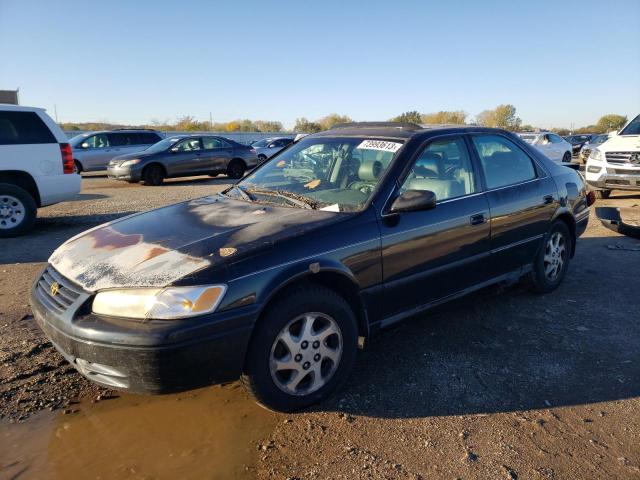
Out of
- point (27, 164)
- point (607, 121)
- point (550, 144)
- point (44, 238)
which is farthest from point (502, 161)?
point (607, 121)

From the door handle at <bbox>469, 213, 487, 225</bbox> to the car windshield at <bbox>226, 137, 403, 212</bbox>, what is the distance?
0.79 meters

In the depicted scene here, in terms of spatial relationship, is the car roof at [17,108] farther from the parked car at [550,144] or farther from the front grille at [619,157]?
the parked car at [550,144]

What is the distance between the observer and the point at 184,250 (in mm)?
2787

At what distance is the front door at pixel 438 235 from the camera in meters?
3.29

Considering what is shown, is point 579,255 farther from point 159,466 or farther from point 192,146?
point 192,146

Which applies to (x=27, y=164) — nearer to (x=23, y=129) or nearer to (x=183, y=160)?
(x=23, y=129)

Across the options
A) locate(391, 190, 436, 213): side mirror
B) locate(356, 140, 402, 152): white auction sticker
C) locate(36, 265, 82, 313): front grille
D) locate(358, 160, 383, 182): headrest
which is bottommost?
locate(36, 265, 82, 313): front grille

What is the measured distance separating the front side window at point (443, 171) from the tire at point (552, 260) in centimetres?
127

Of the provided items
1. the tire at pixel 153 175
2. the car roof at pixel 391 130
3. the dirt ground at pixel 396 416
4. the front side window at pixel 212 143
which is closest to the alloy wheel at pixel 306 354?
the dirt ground at pixel 396 416

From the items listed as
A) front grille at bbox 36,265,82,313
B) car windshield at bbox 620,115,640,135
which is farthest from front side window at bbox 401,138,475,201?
car windshield at bbox 620,115,640,135

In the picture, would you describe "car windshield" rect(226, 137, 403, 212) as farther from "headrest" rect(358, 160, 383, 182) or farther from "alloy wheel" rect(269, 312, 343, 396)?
"alloy wheel" rect(269, 312, 343, 396)

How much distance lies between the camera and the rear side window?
733 centimetres

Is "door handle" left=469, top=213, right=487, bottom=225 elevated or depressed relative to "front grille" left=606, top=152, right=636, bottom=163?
elevated

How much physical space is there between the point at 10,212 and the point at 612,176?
35.1 ft
